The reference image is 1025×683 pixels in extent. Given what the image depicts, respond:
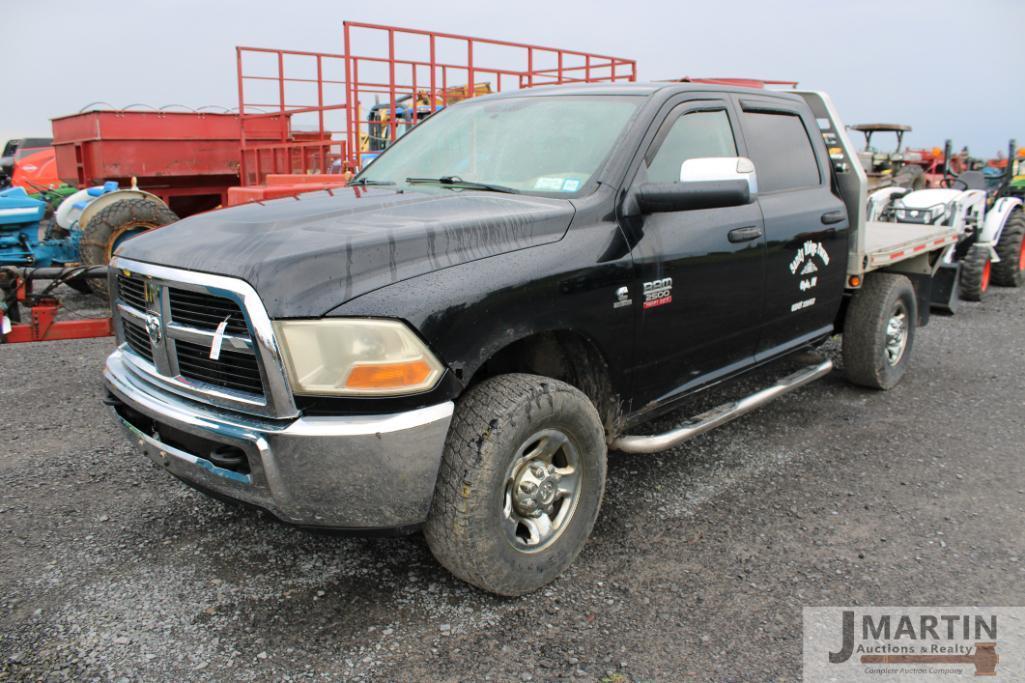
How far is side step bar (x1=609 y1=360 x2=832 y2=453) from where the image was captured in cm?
354

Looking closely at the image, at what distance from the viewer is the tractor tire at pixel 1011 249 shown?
1042 cm

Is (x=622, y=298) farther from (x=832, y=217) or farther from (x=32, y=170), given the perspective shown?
(x=32, y=170)

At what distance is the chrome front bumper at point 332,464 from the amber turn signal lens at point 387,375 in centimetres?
10

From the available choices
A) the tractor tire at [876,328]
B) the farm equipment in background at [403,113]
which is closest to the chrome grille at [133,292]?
the tractor tire at [876,328]

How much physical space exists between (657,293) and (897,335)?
326cm

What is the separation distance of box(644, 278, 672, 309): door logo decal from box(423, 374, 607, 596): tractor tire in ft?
1.91

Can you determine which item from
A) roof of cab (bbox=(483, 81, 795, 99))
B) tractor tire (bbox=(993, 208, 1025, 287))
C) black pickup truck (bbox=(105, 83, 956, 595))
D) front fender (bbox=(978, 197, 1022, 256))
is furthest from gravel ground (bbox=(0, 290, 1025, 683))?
tractor tire (bbox=(993, 208, 1025, 287))

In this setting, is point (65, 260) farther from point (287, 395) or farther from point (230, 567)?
point (287, 395)

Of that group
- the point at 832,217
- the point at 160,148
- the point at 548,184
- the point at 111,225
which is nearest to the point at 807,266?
the point at 832,217

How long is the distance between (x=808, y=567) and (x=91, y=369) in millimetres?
5481

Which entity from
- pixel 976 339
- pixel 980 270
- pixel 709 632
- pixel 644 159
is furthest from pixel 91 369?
pixel 980 270

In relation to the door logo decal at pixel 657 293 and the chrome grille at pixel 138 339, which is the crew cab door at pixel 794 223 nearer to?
the door logo decal at pixel 657 293

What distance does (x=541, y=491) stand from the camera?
303 cm

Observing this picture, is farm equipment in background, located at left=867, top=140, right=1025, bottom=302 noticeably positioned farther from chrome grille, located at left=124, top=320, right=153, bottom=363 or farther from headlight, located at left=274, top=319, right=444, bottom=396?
chrome grille, located at left=124, top=320, right=153, bottom=363
